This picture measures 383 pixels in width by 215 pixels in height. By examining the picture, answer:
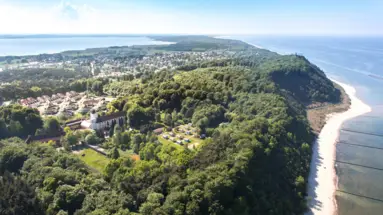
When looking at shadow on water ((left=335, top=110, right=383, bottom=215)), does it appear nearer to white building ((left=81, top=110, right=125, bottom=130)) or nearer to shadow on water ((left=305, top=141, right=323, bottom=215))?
shadow on water ((left=305, top=141, right=323, bottom=215))

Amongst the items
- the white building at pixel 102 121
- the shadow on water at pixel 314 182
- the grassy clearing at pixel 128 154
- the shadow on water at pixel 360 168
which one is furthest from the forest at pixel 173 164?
the shadow on water at pixel 360 168

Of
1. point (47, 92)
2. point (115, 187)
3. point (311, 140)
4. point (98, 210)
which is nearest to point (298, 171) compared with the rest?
point (311, 140)

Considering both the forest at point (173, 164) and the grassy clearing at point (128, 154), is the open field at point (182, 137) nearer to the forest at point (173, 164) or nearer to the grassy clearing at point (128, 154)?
the forest at point (173, 164)

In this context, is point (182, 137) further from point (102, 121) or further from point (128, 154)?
point (102, 121)

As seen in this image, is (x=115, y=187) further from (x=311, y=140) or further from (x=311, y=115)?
(x=311, y=115)

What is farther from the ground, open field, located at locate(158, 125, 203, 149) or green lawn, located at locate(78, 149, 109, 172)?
open field, located at locate(158, 125, 203, 149)

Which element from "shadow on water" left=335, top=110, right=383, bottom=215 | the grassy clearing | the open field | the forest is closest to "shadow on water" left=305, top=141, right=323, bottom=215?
the forest
